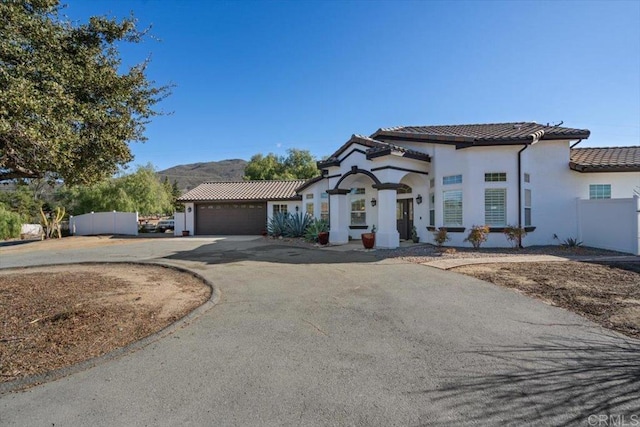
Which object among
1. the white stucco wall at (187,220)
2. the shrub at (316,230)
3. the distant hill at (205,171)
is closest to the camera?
the shrub at (316,230)

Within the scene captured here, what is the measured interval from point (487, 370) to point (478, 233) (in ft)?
33.1

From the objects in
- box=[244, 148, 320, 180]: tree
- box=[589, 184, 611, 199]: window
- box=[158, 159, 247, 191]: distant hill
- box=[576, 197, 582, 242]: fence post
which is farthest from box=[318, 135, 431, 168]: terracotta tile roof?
box=[158, 159, 247, 191]: distant hill

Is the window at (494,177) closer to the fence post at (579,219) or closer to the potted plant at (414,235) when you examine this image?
the fence post at (579,219)

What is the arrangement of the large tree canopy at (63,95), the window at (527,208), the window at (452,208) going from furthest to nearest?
1. the window at (452,208)
2. the window at (527,208)
3. the large tree canopy at (63,95)

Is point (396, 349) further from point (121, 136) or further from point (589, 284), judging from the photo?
point (121, 136)

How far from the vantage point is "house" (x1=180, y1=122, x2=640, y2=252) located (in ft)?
44.2

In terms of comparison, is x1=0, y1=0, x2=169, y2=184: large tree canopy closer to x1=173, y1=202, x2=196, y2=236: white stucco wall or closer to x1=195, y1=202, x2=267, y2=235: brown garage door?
x1=195, y1=202, x2=267, y2=235: brown garage door

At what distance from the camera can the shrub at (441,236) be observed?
44.4ft

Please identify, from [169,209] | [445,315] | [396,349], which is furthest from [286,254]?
[169,209]

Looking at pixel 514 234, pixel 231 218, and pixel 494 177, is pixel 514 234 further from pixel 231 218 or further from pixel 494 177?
pixel 231 218

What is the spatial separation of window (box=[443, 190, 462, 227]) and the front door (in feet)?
9.48

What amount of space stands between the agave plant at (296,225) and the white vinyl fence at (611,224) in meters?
13.4

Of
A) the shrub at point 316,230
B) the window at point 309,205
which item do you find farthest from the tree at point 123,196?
the shrub at point 316,230

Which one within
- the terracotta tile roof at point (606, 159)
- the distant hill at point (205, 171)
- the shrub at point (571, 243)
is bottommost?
the shrub at point (571, 243)
